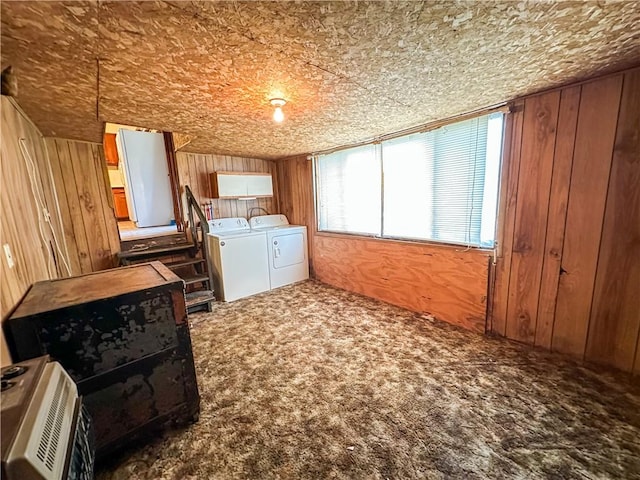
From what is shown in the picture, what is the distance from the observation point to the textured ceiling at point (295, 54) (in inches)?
37.9

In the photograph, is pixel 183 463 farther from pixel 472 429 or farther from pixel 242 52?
pixel 242 52

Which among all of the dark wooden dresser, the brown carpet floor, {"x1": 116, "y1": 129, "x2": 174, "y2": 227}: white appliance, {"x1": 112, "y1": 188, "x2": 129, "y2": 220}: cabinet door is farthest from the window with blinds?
{"x1": 112, "y1": 188, "x2": 129, "y2": 220}: cabinet door

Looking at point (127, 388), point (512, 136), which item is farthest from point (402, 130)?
point (127, 388)

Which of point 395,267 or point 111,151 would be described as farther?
point 111,151

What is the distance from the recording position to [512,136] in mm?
2047

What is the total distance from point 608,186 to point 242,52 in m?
2.40

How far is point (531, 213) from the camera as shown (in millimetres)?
2025

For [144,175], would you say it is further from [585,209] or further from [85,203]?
[585,209]

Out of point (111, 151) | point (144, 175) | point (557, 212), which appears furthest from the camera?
point (111, 151)

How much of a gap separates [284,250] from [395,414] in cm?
271

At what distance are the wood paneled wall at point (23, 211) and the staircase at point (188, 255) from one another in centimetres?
75

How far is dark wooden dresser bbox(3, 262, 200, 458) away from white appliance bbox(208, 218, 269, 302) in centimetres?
177

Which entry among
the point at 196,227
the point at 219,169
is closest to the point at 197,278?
the point at 196,227

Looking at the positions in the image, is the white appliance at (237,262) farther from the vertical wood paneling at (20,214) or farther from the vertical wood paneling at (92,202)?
the vertical wood paneling at (20,214)
